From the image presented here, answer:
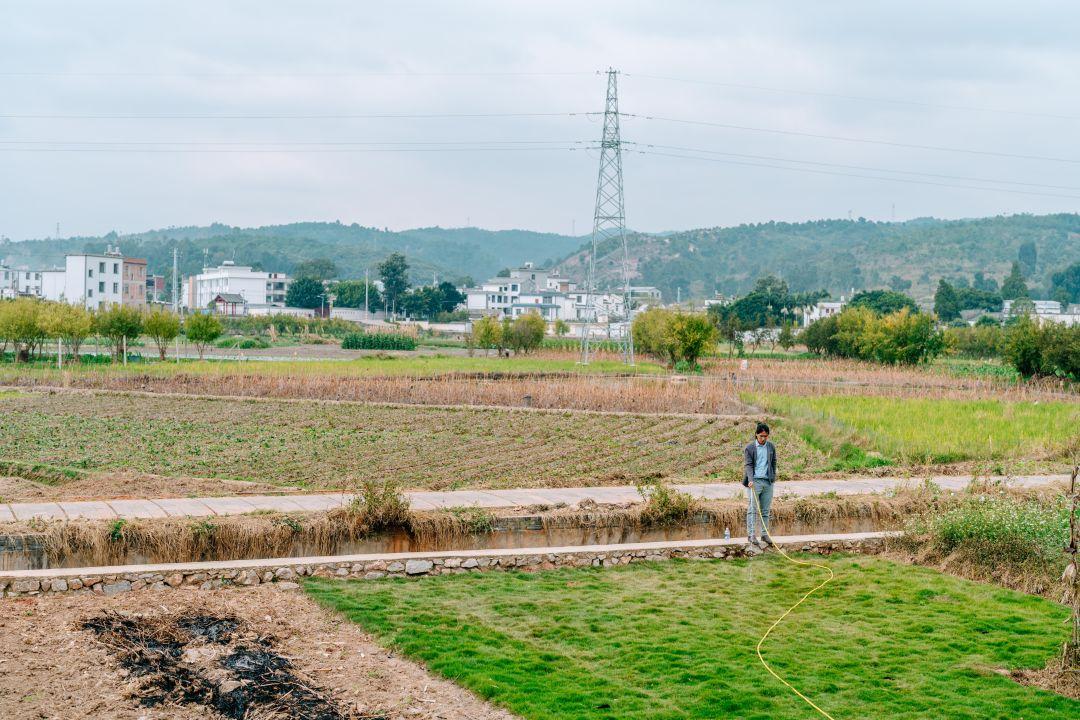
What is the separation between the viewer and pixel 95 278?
85.5 m

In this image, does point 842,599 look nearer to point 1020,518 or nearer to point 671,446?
point 1020,518

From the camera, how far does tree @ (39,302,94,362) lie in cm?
4762

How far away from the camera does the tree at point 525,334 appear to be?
2598 inches

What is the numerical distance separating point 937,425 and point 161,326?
39492 mm

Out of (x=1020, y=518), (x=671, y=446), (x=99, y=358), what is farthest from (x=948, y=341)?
(x=1020, y=518)

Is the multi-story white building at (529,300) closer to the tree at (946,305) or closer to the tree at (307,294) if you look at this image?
the tree at (307,294)

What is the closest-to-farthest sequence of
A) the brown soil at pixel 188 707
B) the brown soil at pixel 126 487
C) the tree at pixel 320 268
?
the brown soil at pixel 188 707 → the brown soil at pixel 126 487 → the tree at pixel 320 268

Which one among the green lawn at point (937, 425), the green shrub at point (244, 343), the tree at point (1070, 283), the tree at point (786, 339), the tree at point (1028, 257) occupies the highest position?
the tree at point (1028, 257)

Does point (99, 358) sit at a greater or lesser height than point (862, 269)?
lesser

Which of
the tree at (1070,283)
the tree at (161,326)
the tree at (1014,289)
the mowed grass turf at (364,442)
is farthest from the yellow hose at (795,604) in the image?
the tree at (1070,283)

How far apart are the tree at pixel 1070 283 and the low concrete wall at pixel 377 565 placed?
501 ft

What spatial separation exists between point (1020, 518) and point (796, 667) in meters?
5.09

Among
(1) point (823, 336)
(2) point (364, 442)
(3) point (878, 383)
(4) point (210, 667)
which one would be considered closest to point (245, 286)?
(1) point (823, 336)

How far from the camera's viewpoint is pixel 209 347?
67250mm
